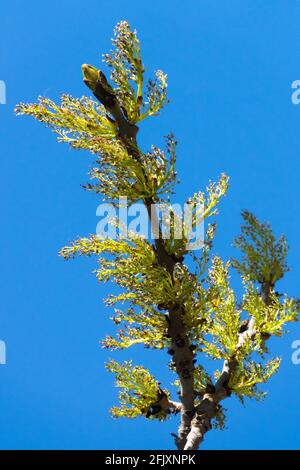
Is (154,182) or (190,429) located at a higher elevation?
(154,182)

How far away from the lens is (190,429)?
11.7m

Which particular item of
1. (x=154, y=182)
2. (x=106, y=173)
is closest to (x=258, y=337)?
(x=154, y=182)

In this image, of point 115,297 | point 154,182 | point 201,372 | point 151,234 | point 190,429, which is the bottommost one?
point 190,429

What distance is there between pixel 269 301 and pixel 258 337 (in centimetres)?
220

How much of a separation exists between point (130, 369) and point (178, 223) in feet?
10.8

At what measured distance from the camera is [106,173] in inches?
464

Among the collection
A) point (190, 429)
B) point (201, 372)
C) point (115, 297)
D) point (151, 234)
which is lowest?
point (190, 429)

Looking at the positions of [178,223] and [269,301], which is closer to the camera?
[178,223]
